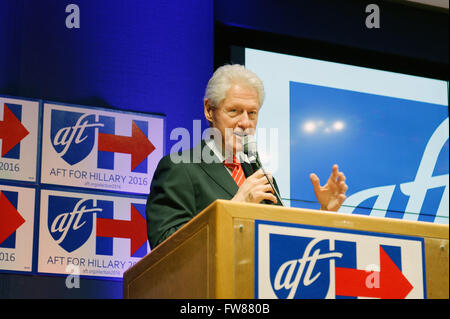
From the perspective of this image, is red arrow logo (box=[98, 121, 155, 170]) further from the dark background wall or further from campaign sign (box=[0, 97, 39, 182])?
campaign sign (box=[0, 97, 39, 182])

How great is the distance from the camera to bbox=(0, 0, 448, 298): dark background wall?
3387mm

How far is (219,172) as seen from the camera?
7.25 feet

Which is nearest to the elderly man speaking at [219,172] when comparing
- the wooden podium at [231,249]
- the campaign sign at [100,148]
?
the wooden podium at [231,249]

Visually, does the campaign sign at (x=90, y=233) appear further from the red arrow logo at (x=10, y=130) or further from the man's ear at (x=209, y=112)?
the man's ear at (x=209, y=112)

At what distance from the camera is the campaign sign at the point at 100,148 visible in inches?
133

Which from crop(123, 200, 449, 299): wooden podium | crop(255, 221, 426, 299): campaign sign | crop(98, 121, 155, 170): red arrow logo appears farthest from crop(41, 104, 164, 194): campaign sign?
crop(255, 221, 426, 299): campaign sign

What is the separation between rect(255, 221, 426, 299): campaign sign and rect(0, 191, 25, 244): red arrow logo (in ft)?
6.41

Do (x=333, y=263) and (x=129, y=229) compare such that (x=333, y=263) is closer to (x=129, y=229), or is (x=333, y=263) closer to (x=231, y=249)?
(x=231, y=249)

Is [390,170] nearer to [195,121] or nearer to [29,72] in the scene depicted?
[195,121]

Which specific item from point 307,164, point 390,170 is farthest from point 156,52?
point 390,170

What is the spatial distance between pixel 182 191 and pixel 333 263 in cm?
65

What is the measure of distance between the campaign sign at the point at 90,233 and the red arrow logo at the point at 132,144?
22 centimetres
